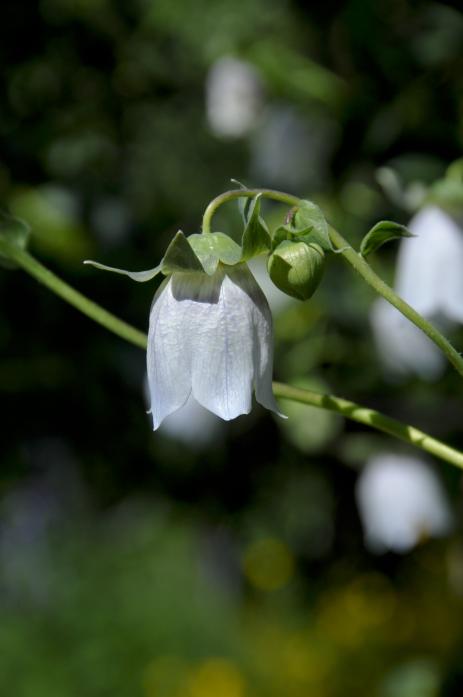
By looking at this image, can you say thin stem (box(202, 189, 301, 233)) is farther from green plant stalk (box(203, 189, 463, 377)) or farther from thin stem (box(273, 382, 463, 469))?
thin stem (box(273, 382, 463, 469))

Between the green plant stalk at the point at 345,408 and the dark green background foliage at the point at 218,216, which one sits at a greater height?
the green plant stalk at the point at 345,408

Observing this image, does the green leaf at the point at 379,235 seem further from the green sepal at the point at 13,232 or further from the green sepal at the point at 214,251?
the green sepal at the point at 13,232

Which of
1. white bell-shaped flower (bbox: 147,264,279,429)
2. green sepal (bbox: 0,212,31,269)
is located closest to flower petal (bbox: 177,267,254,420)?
white bell-shaped flower (bbox: 147,264,279,429)

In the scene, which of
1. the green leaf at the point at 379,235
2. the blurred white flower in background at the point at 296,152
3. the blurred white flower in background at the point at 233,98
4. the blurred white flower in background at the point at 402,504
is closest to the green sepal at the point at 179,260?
the green leaf at the point at 379,235

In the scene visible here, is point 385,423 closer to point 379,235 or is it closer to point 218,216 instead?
point 379,235

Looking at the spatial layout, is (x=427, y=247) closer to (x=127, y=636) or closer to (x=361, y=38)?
(x=361, y=38)

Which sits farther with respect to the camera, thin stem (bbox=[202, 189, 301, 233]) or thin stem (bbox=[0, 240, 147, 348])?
thin stem (bbox=[0, 240, 147, 348])
